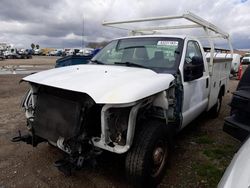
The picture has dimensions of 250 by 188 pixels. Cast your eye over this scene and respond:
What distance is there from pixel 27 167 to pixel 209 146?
308cm

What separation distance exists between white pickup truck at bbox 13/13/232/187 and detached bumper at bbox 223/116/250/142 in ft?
2.17

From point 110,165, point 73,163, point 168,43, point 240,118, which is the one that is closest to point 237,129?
point 240,118

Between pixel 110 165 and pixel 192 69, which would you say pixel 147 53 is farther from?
pixel 110 165

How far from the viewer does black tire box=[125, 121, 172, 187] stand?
2.71 metres

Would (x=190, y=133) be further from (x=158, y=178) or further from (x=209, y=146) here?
(x=158, y=178)

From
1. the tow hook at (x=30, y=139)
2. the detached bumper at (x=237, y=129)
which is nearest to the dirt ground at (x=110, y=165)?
the tow hook at (x=30, y=139)

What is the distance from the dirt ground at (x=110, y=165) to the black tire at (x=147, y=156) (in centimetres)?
31

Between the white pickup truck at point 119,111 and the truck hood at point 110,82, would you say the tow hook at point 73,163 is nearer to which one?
the white pickup truck at point 119,111

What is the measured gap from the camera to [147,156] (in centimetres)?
273

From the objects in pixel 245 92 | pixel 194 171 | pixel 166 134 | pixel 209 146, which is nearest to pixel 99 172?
pixel 166 134

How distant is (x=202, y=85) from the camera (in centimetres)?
455

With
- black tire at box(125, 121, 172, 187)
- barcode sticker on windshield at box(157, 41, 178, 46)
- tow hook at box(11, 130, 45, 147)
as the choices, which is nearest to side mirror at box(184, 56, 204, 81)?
barcode sticker on windshield at box(157, 41, 178, 46)

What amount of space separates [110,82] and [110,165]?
1479mm

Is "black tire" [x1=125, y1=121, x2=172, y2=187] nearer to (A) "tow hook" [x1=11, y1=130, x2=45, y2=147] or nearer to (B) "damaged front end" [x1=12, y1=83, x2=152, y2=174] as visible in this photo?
(B) "damaged front end" [x1=12, y1=83, x2=152, y2=174]
